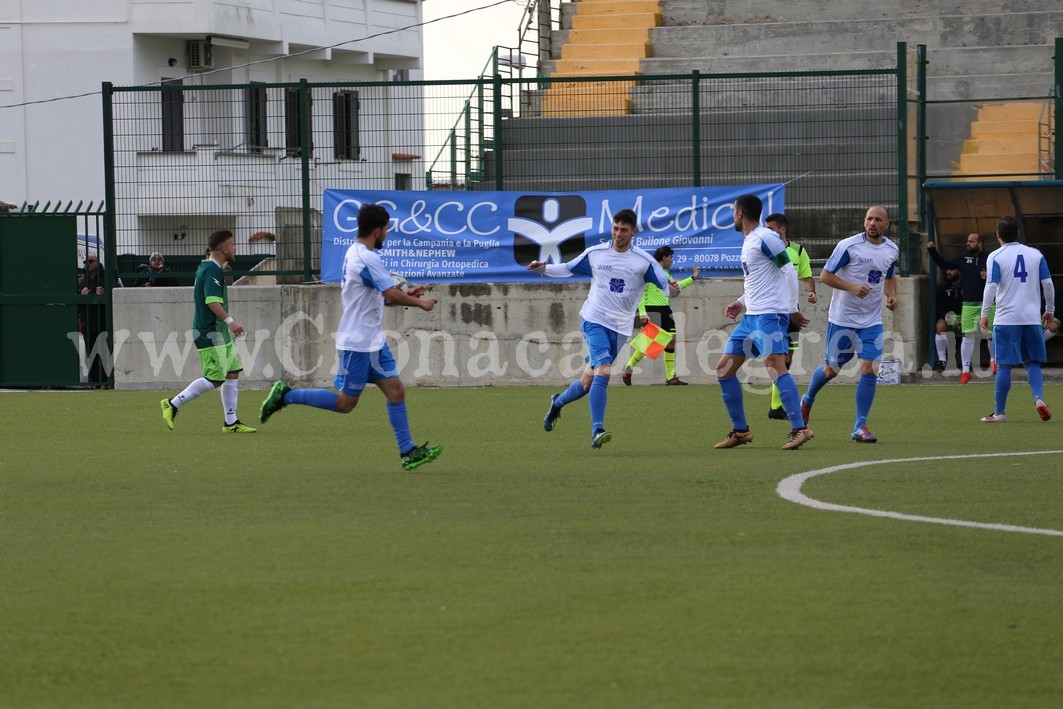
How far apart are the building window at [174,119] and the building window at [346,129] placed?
6.58 feet

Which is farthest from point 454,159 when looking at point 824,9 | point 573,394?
point 824,9

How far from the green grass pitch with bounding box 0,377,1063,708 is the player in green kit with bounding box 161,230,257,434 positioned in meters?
2.08

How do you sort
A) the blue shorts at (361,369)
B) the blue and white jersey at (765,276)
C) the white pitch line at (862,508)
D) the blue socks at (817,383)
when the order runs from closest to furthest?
the white pitch line at (862,508) → the blue shorts at (361,369) → the blue and white jersey at (765,276) → the blue socks at (817,383)

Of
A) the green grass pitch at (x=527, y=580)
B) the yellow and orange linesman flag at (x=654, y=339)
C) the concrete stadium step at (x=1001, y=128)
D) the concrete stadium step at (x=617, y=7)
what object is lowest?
the green grass pitch at (x=527, y=580)

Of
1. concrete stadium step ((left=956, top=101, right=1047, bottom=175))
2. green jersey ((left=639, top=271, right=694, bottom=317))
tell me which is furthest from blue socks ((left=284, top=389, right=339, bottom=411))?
concrete stadium step ((left=956, top=101, right=1047, bottom=175))

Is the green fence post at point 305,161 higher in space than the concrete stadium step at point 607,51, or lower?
lower

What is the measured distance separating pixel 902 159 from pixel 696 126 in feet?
8.92

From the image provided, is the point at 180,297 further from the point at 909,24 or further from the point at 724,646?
the point at 724,646

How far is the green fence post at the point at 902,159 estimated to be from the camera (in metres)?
20.4

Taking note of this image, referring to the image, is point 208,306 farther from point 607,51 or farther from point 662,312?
point 607,51

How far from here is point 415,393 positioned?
1966 centimetres

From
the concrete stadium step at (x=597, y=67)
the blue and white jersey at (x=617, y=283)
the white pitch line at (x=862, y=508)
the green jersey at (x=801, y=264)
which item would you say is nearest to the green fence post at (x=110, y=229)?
the concrete stadium step at (x=597, y=67)

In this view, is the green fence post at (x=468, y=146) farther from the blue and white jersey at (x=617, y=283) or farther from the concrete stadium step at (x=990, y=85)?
the blue and white jersey at (x=617, y=283)

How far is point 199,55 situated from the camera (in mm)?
42438
